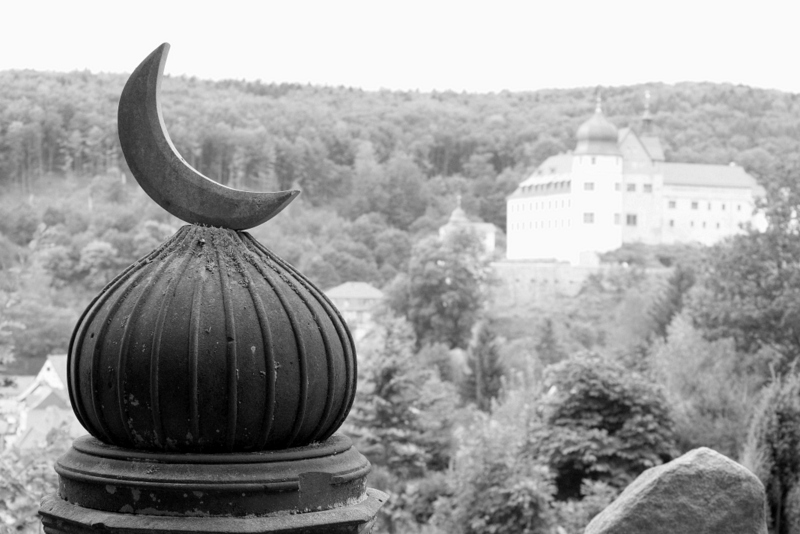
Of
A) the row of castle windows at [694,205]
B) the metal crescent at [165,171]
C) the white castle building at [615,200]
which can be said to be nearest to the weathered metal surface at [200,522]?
the metal crescent at [165,171]

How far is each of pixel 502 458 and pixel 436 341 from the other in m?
42.7

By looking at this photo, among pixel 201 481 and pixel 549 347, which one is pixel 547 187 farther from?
pixel 201 481

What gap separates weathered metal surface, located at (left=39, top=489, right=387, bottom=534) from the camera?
3.15m

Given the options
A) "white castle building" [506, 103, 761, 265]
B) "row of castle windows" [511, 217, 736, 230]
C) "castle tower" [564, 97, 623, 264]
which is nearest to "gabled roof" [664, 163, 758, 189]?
"white castle building" [506, 103, 761, 265]

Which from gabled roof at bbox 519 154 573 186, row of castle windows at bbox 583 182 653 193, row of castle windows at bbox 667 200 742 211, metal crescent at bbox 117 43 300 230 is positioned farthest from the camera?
gabled roof at bbox 519 154 573 186

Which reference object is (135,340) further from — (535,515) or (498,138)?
(498,138)

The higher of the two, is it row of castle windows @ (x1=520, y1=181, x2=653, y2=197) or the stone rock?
row of castle windows @ (x1=520, y1=181, x2=653, y2=197)

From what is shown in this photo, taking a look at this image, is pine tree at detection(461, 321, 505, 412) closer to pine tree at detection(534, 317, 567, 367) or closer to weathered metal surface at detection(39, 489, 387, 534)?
pine tree at detection(534, 317, 567, 367)

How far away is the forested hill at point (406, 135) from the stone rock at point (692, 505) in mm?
71812

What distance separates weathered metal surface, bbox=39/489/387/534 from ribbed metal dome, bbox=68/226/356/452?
232 mm

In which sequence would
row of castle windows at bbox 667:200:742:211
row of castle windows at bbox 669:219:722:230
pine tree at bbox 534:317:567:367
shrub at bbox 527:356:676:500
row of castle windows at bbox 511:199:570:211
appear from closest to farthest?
shrub at bbox 527:356:676:500 < pine tree at bbox 534:317:567:367 < row of castle windows at bbox 511:199:570:211 < row of castle windows at bbox 669:219:722:230 < row of castle windows at bbox 667:200:742:211

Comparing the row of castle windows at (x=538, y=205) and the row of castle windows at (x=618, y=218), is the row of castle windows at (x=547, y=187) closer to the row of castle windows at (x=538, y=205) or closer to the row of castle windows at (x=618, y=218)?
the row of castle windows at (x=538, y=205)

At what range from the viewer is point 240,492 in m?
3.20

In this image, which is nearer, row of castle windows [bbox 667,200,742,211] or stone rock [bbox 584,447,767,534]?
stone rock [bbox 584,447,767,534]
